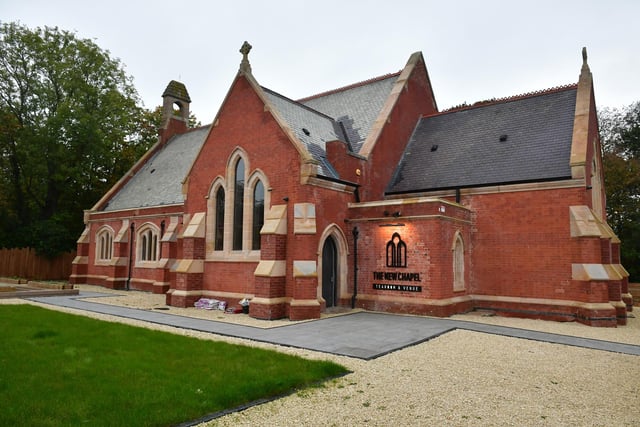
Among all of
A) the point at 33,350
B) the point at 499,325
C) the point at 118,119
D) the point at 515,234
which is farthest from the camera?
the point at 118,119

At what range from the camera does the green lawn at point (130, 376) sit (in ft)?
18.1

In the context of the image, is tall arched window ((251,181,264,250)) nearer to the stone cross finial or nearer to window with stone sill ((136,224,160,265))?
the stone cross finial

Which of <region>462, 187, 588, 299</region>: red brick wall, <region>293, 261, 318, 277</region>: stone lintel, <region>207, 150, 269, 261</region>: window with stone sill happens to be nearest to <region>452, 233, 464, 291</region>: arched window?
<region>462, 187, 588, 299</region>: red brick wall

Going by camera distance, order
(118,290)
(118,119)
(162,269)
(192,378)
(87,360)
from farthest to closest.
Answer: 1. (118,119)
2. (118,290)
3. (162,269)
4. (87,360)
5. (192,378)

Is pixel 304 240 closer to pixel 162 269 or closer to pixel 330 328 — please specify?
pixel 330 328

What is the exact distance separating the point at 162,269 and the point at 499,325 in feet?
57.3

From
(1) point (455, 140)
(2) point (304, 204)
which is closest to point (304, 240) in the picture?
(2) point (304, 204)

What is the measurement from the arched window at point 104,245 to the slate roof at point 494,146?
20.0m

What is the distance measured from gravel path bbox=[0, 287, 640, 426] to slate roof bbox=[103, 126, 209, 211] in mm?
18736

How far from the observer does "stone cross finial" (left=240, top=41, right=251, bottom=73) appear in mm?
18047

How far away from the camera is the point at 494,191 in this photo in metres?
17.1

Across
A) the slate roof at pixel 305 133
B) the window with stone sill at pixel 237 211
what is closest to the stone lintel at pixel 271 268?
the window with stone sill at pixel 237 211

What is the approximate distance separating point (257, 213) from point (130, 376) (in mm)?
10557

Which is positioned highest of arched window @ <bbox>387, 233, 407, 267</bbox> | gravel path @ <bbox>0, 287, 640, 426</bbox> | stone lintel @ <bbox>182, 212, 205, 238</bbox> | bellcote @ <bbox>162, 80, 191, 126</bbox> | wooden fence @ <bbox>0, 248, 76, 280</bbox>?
bellcote @ <bbox>162, 80, 191, 126</bbox>
